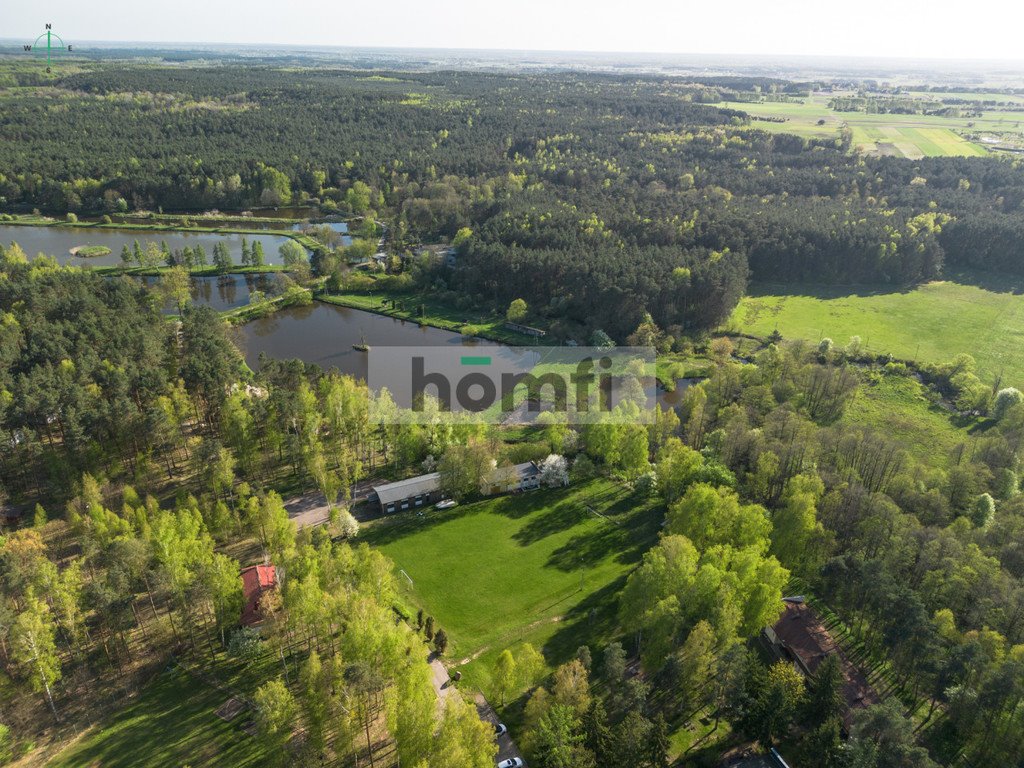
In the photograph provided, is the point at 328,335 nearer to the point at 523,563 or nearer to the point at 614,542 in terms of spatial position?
the point at 523,563

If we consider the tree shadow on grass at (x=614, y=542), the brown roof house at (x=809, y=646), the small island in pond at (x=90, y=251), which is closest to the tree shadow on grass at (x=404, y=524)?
the tree shadow on grass at (x=614, y=542)

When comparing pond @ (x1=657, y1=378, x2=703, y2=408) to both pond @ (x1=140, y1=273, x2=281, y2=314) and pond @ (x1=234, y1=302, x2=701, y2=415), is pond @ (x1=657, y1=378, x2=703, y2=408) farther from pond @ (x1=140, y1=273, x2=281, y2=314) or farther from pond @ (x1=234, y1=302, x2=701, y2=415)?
pond @ (x1=140, y1=273, x2=281, y2=314)

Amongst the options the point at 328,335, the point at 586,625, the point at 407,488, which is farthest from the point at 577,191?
the point at 586,625

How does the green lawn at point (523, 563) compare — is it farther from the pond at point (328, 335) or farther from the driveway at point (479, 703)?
the pond at point (328, 335)

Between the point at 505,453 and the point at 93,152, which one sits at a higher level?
the point at 93,152

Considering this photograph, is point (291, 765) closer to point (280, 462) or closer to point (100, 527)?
Answer: point (100, 527)

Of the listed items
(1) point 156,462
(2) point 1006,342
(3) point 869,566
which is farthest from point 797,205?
(1) point 156,462
